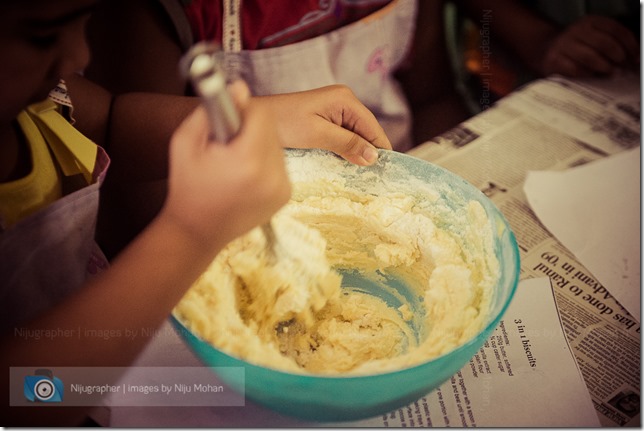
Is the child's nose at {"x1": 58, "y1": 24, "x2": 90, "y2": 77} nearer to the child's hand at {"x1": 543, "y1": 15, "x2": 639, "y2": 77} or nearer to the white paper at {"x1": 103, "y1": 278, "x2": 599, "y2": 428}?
the white paper at {"x1": 103, "y1": 278, "x2": 599, "y2": 428}

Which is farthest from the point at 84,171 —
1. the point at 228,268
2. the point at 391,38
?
the point at 391,38

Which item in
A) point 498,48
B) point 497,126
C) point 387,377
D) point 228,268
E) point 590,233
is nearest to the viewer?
point 387,377

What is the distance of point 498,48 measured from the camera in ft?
3.06

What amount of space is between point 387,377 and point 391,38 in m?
0.55

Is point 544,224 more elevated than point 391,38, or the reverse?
point 391,38

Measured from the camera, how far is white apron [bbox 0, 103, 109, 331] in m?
0.44

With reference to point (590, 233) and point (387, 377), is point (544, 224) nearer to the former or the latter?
point (590, 233)

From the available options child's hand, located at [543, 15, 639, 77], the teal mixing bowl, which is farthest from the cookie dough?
child's hand, located at [543, 15, 639, 77]

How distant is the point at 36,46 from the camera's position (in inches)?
13.1

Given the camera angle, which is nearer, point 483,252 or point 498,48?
point 483,252

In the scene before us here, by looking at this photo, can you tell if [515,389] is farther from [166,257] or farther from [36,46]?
[36,46]

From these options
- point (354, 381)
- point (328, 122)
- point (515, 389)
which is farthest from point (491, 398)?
point (328, 122)

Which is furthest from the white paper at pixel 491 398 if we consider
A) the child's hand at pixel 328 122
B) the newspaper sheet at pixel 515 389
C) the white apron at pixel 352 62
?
the white apron at pixel 352 62

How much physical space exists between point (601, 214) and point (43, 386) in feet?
1.86
